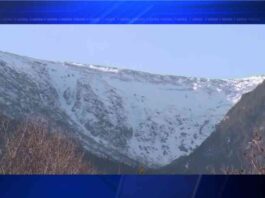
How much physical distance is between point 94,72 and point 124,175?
787mm

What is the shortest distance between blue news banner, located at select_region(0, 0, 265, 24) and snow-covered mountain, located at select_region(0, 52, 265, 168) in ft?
1.12

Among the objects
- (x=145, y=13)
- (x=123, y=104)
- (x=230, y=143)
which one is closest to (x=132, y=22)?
(x=145, y=13)

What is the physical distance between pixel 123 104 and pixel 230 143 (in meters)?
0.83

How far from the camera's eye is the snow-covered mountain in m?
4.90

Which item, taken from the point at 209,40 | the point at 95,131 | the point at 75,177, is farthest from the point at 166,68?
the point at 75,177

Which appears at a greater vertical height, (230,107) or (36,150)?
(230,107)

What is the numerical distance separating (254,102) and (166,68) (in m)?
0.69

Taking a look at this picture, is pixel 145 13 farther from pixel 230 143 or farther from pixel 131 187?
pixel 131 187

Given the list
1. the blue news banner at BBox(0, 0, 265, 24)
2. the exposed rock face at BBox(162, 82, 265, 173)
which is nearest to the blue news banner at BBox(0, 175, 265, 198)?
the exposed rock face at BBox(162, 82, 265, 173)

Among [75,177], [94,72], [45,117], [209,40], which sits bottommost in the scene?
[75,177]

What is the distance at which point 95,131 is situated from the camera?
4.91 m

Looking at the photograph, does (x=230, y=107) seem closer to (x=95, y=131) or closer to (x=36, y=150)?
(x=95, y=131)

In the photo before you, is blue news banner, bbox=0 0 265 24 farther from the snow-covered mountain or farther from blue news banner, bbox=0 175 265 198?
blue news banner, bbox=0 175 265 198

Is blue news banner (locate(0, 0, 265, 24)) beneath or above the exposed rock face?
Result: above
